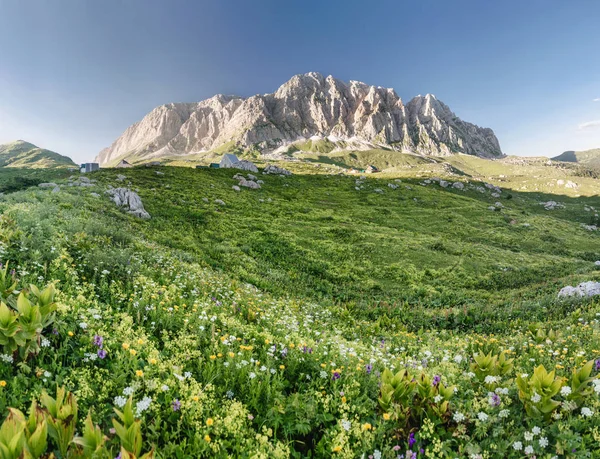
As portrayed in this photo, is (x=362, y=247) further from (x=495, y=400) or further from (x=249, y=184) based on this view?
(x=249, y=184)

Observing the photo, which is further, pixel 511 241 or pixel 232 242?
pixel 511 241

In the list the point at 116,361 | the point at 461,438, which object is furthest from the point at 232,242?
the point at 461,438

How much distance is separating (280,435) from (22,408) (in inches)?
136

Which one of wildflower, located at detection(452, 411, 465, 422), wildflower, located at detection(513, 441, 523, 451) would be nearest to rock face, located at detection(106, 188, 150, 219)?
wildflower, located at detection(452, 411, 465, 422)

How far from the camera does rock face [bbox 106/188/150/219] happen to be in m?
25.9

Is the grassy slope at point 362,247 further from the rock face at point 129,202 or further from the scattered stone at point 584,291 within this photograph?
the scattered stone at point 584,291

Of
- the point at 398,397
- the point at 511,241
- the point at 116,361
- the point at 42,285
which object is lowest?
the point at 511,241

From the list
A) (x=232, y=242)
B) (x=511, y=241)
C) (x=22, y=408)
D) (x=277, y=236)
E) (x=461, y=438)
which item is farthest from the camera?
(x=511, y=241)

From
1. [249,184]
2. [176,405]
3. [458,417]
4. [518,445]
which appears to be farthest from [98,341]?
[249,184]

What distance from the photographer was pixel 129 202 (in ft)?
89.5

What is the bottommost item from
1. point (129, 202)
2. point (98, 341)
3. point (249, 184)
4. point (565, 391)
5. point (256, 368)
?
point (565, 391)

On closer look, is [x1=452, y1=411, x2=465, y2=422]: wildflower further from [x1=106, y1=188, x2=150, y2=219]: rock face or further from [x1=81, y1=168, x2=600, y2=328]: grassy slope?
[x1=106, y1=188, x2=150, y2=219]: rock face

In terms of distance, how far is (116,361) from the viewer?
16.1ft

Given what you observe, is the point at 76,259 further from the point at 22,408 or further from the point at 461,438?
the point at 461,438
